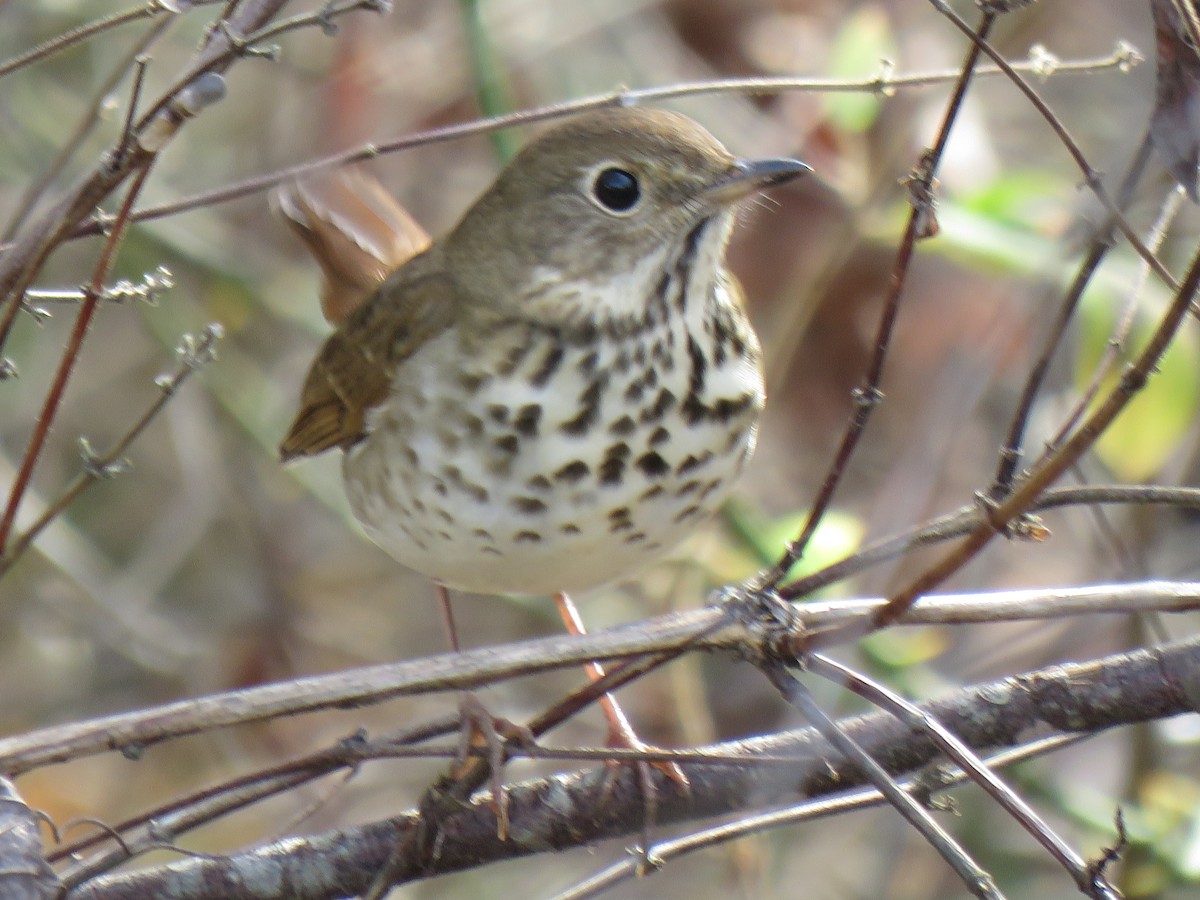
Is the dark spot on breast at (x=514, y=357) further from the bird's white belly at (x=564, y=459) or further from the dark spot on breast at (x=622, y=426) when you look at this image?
the dark spot on breast at (x=622, y=426)

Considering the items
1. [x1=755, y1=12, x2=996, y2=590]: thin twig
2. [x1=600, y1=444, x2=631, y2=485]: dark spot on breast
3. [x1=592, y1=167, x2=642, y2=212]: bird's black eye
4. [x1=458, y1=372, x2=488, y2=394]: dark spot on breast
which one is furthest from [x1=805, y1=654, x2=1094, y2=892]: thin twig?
[x1=592, y1=167, x2=642, y2=212]: bird's black eye

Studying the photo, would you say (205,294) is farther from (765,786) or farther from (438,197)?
(765,786)

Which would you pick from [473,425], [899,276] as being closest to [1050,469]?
[899,276]

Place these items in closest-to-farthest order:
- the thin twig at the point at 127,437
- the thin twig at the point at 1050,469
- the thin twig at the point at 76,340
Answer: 1. the thin twig at the point at 1050,469
2. the thin twig at the point at 76,340
3. the thin twig at the point at 127,437

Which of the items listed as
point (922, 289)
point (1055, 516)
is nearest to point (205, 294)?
point (922, 289)

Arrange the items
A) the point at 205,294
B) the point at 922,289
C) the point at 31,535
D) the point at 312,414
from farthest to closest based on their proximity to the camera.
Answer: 1. the point at 922,289
2. the point at 205,294
3. the point at 312,414
4. the point at 31,535

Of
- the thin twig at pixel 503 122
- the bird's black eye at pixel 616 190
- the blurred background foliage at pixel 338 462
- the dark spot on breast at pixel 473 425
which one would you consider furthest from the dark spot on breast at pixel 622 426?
the blurred background foliage at pixel 338 462
